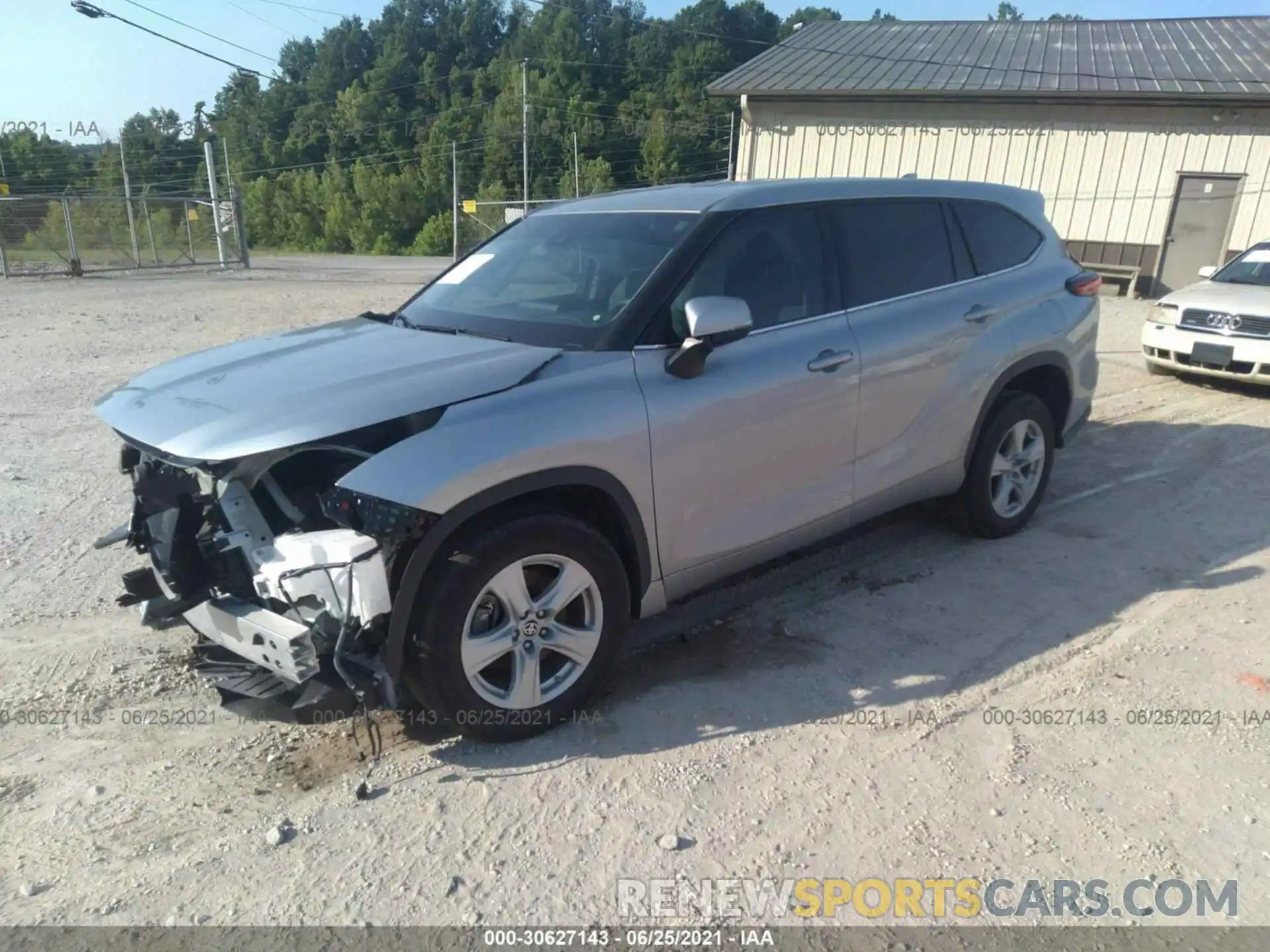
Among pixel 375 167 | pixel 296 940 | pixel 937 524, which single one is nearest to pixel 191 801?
pixel 296 940

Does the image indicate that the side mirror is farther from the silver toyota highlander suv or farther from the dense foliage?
the dense foliage

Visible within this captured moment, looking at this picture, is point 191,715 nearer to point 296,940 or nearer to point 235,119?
point 296,940

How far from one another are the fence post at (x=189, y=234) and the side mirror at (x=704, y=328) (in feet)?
81.3

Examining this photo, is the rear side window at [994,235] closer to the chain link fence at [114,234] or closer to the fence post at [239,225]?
the chain link fence at [114,234]

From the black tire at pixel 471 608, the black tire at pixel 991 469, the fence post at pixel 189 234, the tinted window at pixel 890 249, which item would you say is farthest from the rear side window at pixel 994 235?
the fence post at pixel 189 234

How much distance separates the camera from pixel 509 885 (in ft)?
8.41

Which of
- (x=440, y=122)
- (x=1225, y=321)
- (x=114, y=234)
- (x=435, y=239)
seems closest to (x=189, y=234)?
(x=114, y=234)

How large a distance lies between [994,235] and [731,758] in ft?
11.2

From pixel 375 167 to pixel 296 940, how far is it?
77802 mm

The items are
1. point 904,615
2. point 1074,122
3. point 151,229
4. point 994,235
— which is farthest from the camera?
point 151,229

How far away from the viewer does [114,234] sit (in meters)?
24.2

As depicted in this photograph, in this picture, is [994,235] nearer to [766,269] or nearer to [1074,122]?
[766,269]

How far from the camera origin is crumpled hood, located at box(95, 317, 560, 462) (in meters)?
2.85
